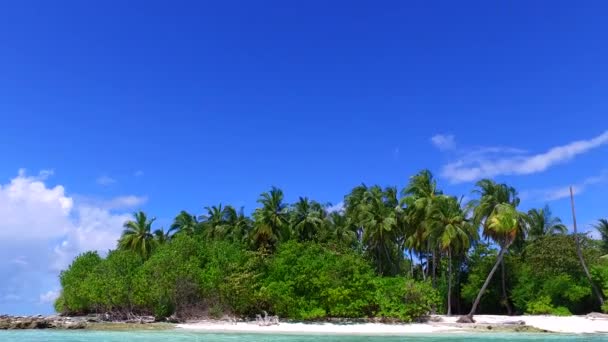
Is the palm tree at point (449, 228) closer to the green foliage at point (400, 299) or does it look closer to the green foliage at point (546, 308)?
the green foliage at point (400, 299)

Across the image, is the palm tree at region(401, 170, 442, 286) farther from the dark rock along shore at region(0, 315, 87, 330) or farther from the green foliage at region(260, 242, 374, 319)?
the dark rock along shore at region(0, 315, 87, 330)

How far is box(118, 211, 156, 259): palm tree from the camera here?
56.7m

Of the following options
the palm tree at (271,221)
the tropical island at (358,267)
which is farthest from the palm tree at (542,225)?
the palm tree at (271,221)

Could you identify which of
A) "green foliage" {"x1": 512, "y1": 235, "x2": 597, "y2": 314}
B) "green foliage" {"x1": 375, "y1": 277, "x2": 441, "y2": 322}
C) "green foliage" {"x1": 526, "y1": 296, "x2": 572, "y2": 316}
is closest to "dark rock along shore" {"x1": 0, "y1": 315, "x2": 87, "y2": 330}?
"green foliage" {"x1": 375, "y1": 277, "x2": 441, "y2": 322}

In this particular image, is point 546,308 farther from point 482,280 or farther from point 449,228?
point 449,228

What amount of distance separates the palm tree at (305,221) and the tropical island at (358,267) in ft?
0.38

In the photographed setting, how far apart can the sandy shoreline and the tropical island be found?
3.50ft

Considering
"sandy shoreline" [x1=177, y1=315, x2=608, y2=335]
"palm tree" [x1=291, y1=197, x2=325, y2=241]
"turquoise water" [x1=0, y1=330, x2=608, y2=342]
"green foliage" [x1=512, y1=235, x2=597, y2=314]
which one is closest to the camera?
"turquoise water" [x1=0, y1=330, x2=608, y2=342]

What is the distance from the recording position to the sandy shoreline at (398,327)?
108 ft

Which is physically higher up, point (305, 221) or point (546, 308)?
point (305, 221)

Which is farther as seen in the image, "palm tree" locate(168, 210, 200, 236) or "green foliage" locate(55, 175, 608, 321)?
"palm tree" locate(168, 210, 200, 236)

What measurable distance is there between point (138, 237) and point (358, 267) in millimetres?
28967

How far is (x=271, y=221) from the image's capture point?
2044 inches

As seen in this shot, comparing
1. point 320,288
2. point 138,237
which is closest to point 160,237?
point 138,237
